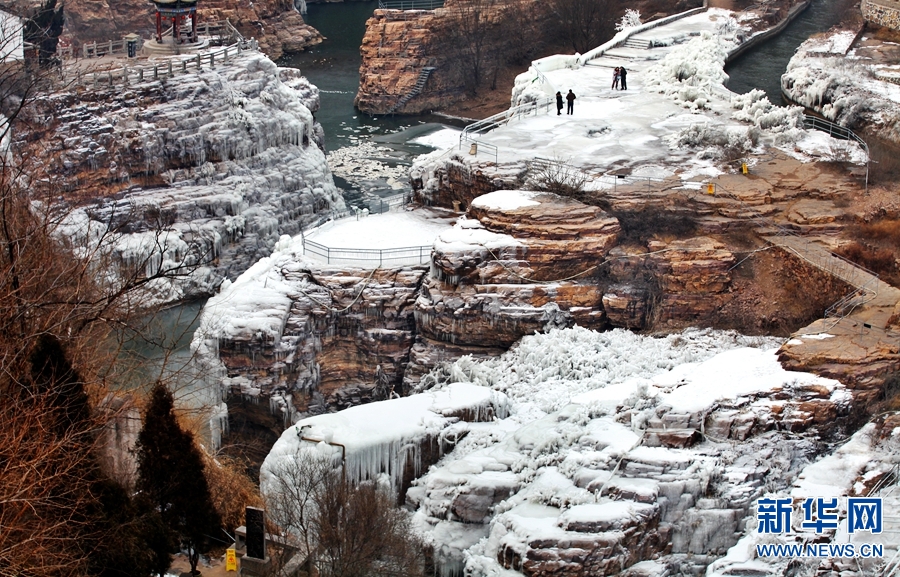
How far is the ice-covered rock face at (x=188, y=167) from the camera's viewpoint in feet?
151

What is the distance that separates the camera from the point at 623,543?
2302 centimetres

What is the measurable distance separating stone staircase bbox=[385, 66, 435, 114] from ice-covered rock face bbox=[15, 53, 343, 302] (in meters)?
17.5

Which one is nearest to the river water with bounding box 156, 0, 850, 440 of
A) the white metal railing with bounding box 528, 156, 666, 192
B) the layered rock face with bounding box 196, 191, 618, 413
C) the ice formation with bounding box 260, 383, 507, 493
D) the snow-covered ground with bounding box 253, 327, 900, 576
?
the layered rock face with bounding box 196, 191, 618, 413

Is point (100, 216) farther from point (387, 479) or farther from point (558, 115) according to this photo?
point (387, 479)

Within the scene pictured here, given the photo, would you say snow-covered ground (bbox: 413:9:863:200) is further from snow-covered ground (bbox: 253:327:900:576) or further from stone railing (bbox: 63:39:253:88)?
stone railing (bbox: 63:39:253:88)

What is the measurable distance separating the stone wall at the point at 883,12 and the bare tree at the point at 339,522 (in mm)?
39192

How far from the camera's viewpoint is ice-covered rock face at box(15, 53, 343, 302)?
46000 mm

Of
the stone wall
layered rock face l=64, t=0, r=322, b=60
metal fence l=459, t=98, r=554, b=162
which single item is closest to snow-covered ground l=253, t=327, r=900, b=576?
metal fence l=459, t=98, r=554, b=162

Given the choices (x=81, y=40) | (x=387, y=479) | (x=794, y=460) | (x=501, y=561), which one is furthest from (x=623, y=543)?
(x=81, y=40)

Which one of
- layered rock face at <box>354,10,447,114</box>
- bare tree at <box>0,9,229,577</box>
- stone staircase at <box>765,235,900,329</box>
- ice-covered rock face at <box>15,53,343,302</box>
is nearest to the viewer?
bare tree at <box>0,9,229,577</box>

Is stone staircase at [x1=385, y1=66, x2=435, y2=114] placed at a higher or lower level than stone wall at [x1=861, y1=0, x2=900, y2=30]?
lower

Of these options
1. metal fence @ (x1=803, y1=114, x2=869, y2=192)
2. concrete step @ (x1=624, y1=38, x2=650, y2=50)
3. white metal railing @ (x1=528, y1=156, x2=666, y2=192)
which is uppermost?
concrete step @ (x1=624, y1=38, x2=650, y2=50)

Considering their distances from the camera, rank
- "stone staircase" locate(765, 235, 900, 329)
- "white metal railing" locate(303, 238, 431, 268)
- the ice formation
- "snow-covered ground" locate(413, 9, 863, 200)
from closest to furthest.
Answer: the ice formation, "stone staircase" locate(765, 235, 900, 329), "white metal railing" locate(303, 238, 431, 268), "snow-covered ground" locate(413, 9, 863, 200)

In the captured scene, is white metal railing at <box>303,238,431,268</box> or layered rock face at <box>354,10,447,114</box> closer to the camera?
white metal railing at <box>303,238,431,268</box>
